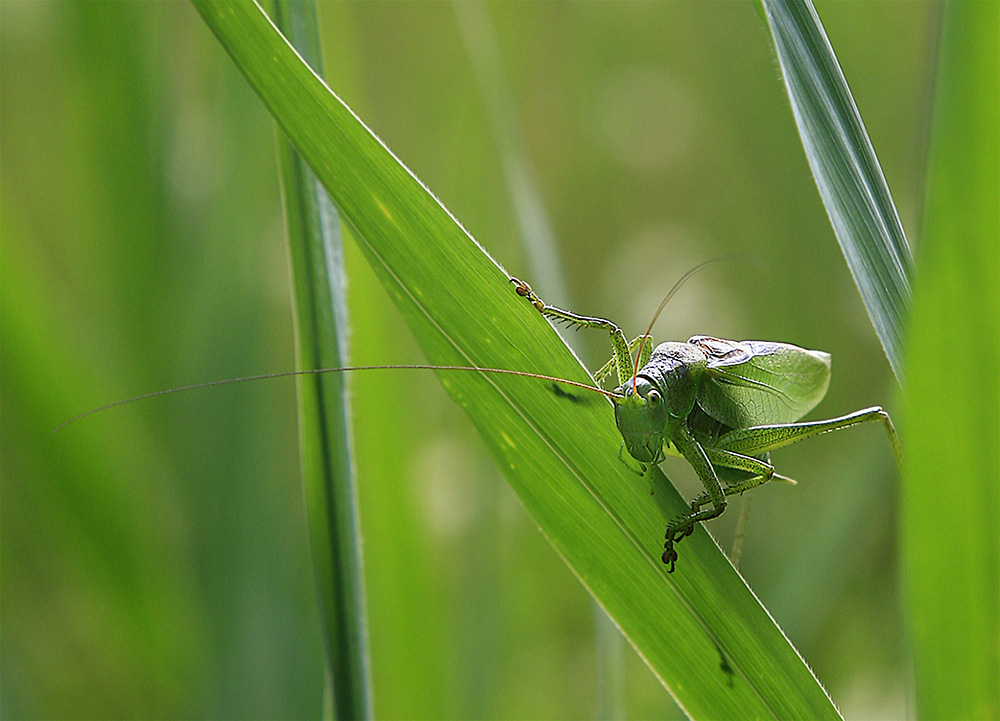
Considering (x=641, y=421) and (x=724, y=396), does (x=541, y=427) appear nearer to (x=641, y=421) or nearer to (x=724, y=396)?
(x=641, y=421)

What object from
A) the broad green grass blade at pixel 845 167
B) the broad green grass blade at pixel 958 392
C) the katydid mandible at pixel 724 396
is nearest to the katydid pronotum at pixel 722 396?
the katydid mandible at pixel 724 396

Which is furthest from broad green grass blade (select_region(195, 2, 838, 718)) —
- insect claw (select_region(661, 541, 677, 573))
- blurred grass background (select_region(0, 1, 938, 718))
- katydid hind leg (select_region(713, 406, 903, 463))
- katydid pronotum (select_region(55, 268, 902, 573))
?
blurred grass background (select_region(0, 1, 938, 718))

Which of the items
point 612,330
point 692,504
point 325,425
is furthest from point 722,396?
point 325,425

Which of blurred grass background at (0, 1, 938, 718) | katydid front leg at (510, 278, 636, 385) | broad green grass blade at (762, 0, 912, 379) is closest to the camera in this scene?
broad green grass blade at (762, 0, 912, 379)

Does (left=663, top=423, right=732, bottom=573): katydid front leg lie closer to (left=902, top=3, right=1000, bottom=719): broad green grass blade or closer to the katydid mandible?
the katydid mandible

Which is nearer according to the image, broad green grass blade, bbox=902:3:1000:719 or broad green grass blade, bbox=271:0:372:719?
broad green grass blade, bbox=902:3:1000:719

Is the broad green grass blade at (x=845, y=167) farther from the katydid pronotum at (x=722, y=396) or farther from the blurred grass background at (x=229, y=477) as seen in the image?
the blurred grass background at (x=229, y=477)

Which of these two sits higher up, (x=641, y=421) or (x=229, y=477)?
(x=641, y=421)
